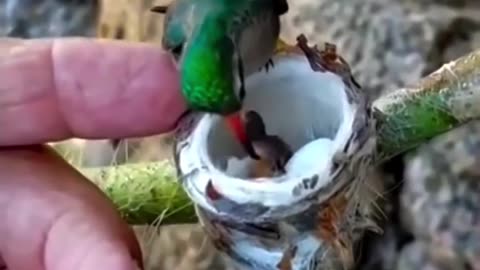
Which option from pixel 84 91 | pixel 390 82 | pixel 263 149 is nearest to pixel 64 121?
pixel 84 91

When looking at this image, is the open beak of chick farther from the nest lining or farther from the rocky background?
the rocky background

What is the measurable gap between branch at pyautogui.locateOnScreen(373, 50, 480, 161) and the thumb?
179mm

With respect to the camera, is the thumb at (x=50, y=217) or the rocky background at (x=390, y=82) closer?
the thumb at (x=50, y=217)

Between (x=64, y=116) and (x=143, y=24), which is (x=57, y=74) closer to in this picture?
(x=64, y=116)

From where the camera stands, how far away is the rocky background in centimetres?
89

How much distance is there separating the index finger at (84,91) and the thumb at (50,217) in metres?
0.02

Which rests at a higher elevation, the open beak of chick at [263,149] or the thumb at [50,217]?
the open beak of chick at [263,149]

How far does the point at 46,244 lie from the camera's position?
2.47 ft

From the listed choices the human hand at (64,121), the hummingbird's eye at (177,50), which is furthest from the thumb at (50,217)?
the hummingbird's eye at (177,50)

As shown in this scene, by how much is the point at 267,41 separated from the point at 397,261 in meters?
0.23

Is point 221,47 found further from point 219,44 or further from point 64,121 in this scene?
point 64,121

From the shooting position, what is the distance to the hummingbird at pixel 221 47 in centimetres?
67

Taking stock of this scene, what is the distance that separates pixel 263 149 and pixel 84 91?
0.12 meters

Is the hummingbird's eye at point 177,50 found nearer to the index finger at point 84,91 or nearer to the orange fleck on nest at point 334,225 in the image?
the index finger at point 84,91
